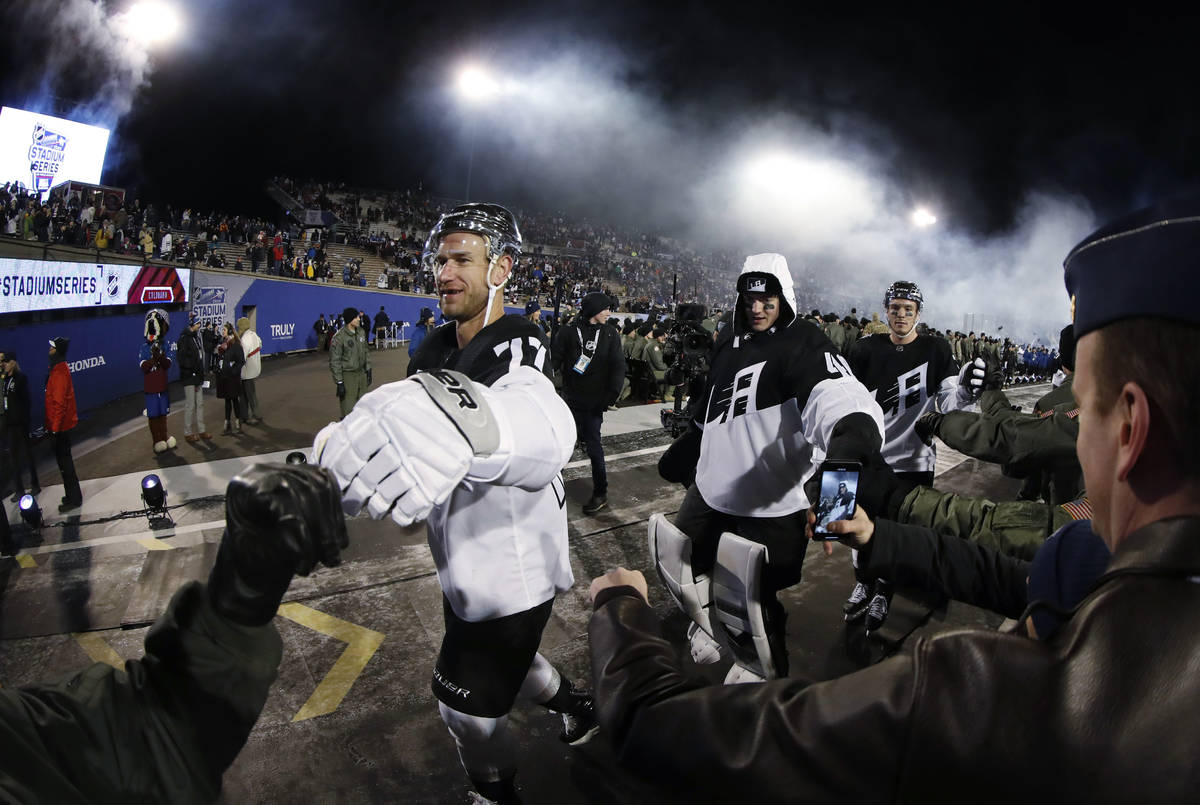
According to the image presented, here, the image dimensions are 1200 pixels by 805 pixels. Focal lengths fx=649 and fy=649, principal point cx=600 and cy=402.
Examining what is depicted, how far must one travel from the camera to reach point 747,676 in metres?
3.20

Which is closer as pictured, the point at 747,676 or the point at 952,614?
the point at 747,676

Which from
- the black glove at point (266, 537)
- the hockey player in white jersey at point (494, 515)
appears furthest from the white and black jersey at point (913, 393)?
the black glove at point (266, 537)

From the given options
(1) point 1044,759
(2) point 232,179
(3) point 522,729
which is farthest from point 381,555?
(2) point 232,179

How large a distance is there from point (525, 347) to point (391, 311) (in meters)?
24.9

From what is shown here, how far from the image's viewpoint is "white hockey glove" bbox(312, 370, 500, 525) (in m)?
1.27

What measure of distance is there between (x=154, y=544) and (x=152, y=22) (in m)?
33.6

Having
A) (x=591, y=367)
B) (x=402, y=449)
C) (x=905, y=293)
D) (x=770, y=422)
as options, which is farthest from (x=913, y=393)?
(x=402, y=449)

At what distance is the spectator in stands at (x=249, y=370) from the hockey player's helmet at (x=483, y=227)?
845 cm

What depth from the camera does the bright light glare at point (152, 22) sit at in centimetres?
2753

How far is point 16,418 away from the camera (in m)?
6.21

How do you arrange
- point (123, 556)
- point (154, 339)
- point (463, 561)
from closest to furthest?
point (463, 561) → point (123, 556) → point (154, 339)

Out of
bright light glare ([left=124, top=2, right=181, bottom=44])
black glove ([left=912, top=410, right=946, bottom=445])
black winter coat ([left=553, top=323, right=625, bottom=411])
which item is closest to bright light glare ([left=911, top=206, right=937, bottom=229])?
black winter coat ([left=553, top=323, right=625, bottom=411])

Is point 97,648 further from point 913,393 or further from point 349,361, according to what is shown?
point 349,361

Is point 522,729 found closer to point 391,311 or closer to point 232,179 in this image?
point 391,311
